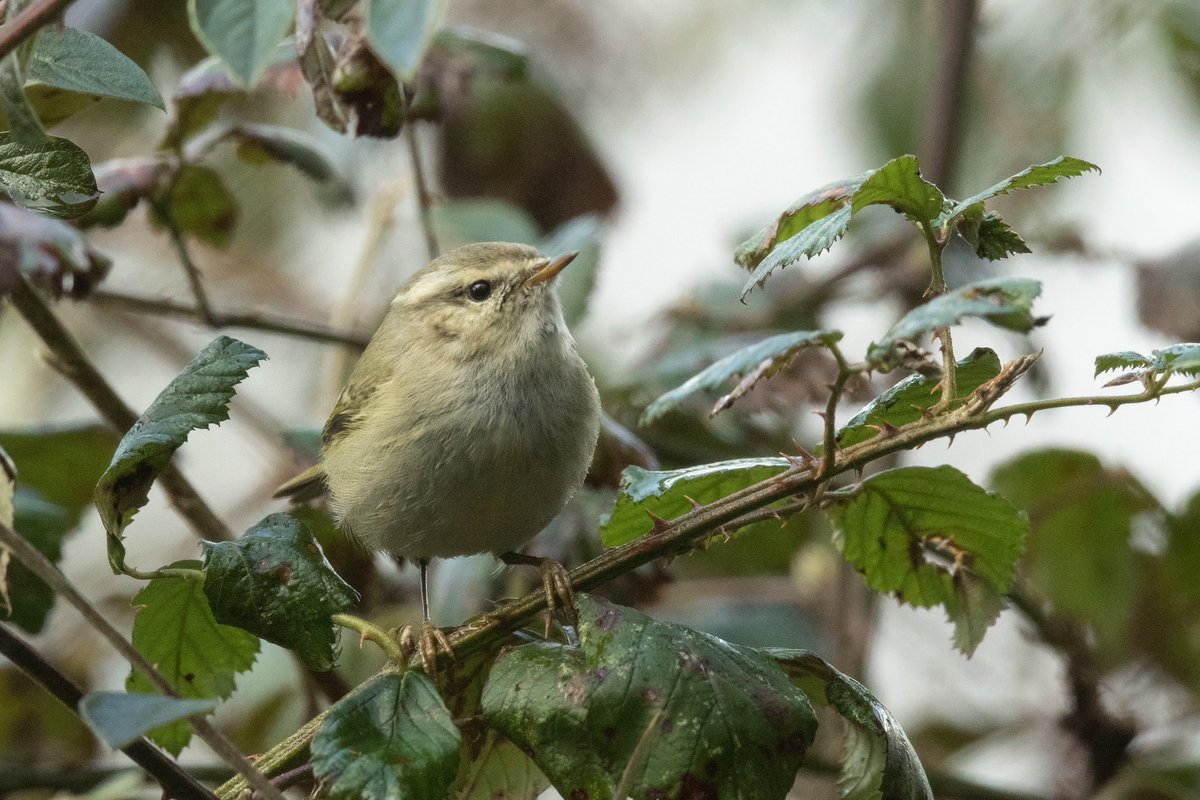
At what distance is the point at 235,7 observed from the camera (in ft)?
3.19

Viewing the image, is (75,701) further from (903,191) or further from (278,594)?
(903,191)

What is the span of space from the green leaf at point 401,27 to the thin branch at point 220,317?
150cm

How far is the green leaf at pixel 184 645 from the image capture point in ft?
5.08

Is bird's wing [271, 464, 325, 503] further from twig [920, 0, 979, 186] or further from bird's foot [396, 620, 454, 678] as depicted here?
twig [920, 0, 979, 186]

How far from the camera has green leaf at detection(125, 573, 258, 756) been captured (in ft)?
5.08

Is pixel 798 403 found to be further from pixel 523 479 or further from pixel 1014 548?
pixel 1014 548

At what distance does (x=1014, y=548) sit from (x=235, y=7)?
3.67ft

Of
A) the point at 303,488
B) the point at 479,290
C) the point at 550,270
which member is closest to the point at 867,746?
the point at 550,270

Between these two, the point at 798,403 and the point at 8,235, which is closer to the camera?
the point at 8,235

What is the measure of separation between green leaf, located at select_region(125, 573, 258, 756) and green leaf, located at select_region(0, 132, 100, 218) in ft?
1.56

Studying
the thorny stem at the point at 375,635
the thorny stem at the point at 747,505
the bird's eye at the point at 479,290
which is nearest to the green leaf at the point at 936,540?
the thorny stem at the point at 747,505

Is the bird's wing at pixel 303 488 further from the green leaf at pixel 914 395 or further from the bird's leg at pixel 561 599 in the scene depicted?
the green leaf at pixel 914 395

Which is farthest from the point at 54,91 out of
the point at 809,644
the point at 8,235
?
the point at 809,644

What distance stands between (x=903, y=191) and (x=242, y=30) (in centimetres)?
65
